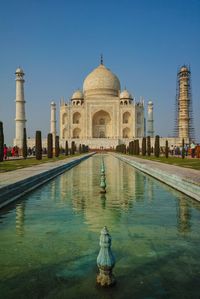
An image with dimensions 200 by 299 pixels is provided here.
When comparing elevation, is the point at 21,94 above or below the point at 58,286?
above

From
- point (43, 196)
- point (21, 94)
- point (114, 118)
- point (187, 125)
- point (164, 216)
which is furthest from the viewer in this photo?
point (114, 118)

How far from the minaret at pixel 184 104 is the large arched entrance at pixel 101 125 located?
11583mm

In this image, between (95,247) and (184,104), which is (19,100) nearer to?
(184,104)

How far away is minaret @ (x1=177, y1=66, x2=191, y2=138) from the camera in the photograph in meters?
41.2

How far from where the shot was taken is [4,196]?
5328 mm

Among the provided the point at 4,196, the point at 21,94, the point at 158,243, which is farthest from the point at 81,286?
the point at 21,94

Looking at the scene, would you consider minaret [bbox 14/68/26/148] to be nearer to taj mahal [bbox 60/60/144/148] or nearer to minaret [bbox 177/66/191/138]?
taj mahal [bbox 60/60/144/148]

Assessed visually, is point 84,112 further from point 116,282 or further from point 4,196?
point 116,282

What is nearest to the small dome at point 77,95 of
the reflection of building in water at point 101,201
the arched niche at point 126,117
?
the arched niche at point 126,117

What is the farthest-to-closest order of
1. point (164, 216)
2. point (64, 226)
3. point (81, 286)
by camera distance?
1. point (164, 216)
2. point (64, 226)
3. point (81, 286)

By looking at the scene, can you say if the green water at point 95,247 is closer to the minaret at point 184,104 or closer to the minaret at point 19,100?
the minaret at point 19,100

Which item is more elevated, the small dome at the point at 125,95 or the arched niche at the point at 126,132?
the small dome at the point at 125,95

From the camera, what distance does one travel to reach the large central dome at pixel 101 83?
48438 mm

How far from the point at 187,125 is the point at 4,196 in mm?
37978
